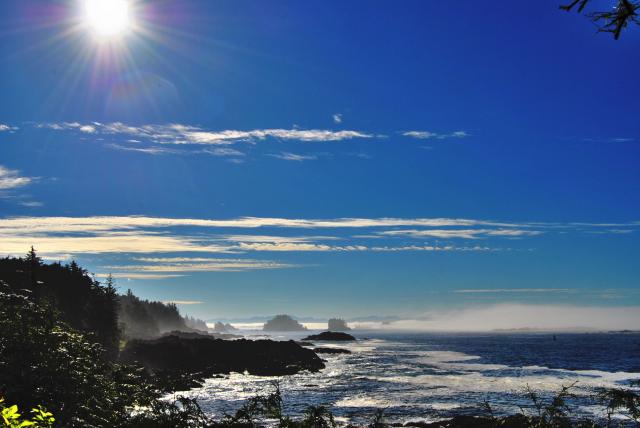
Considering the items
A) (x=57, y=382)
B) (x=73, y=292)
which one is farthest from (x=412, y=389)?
(x=73, y=292)

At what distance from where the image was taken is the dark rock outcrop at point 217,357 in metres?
76.8

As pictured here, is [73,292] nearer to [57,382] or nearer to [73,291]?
[73,291]

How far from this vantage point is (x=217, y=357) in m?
86.0

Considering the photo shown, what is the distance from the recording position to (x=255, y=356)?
89000 millimetres

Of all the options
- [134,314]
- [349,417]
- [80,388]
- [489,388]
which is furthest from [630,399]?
[134,314]

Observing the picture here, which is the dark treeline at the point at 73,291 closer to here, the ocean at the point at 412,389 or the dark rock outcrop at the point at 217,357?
the dark rock outcrop at the point at 217,357

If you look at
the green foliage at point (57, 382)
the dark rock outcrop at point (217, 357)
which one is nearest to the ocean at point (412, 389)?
the dark rock outcrop at point (217, 357)

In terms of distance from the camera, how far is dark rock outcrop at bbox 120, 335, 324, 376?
76750mm

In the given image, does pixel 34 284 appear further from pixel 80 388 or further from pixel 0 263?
pixel 80 388

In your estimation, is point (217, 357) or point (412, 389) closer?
point (412, 389)

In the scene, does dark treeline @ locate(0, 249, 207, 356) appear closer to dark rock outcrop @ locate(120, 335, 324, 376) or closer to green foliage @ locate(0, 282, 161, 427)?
dark rock outcrop @ locate(120, 335, 324, 376)

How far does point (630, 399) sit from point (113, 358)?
72835 mm

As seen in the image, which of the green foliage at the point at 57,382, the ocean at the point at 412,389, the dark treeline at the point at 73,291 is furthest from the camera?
the dark treeline at the point at 73,291

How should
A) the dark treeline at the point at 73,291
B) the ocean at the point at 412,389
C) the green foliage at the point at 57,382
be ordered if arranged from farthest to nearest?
the dark treeline at the point at 73,291 < the ocean at the point at 412,389 < the green foliage at the point at 57,382
